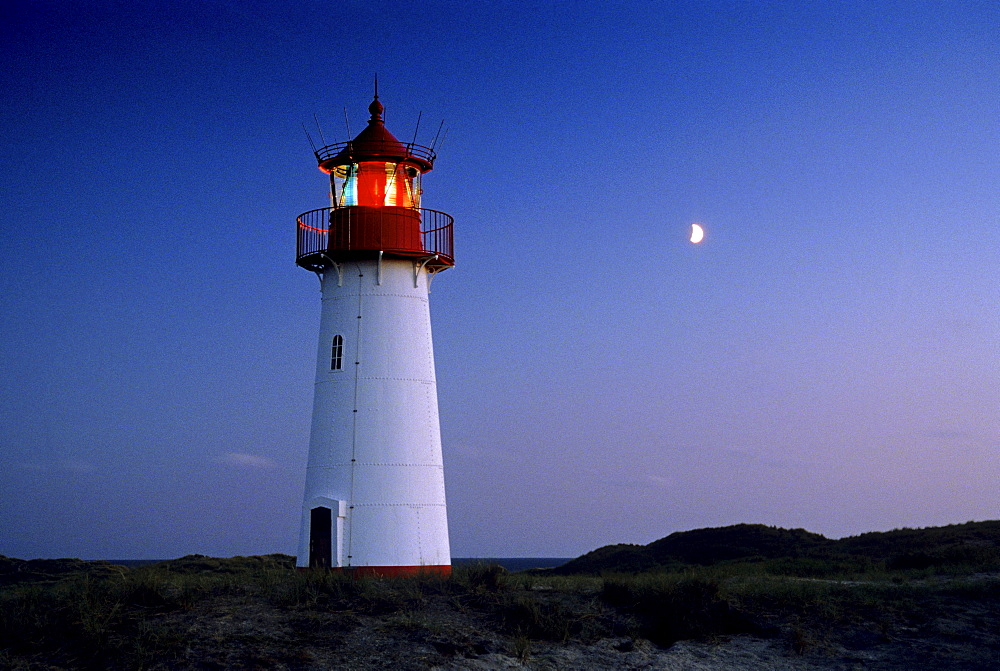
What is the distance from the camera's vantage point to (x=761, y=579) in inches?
872

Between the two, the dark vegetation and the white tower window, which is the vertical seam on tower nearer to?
the white tower window

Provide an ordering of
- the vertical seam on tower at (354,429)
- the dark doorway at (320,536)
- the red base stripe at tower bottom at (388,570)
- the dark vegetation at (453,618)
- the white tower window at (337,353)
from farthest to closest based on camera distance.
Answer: the white tower window at (337,353)
the dark doorway at (320,536)
the vertical seam on tower at (354,429)
the red base stripe at tower bottom at (388,570)
the dark vegetation at (453,618)

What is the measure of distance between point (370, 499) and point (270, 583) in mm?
4587

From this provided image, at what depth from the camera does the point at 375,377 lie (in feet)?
78.2

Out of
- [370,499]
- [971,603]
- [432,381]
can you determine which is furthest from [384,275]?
[971,603]

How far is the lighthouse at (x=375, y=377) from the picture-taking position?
23.0 metres

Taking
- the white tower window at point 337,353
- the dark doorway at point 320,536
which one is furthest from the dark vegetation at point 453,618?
the white tower window at point 337,353

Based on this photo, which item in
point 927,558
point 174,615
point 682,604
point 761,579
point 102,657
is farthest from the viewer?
point 927,558

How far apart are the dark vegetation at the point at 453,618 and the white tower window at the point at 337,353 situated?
18.1 feet

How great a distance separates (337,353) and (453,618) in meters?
8.80

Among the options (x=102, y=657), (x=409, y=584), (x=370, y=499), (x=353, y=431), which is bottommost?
(x=102, y=657)

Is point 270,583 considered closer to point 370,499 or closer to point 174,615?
point 174,615

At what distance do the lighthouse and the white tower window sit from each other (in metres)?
0.03

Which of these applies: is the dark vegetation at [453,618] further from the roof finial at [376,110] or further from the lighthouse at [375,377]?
the roof finial at [376,110]
